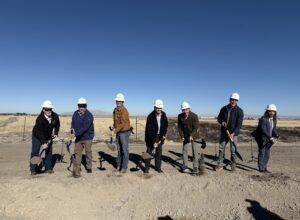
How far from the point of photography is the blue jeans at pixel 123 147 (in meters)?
9.53

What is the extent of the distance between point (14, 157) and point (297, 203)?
9453 mm

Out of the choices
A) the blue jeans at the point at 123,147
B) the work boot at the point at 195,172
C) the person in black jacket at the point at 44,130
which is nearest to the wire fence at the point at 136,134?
the work boot at the point at 195,172

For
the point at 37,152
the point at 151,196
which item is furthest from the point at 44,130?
the point at 151,196

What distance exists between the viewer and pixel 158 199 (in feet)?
26.9

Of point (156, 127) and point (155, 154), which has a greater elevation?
point (156, 127)

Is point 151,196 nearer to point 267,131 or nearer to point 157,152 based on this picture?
point 157,152

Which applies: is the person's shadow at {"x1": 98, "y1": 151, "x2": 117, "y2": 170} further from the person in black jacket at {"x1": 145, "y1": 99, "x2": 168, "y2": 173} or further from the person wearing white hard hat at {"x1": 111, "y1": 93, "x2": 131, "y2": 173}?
the person in black jacket at {"x1": 145, "y1": 99, "x2": 168, "y2": 173}

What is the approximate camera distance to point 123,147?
31.6 feet

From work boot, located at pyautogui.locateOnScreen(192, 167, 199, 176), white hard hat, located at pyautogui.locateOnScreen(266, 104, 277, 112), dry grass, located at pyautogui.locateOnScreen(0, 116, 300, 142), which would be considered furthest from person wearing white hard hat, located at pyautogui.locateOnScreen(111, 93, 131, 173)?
dry grass, located at pyautogui.locateOnScreen(0, 116, 300, 142)

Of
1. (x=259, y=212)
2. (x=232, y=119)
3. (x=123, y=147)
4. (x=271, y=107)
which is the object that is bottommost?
(x=259, y=212)

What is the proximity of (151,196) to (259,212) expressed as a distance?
7.72 feet

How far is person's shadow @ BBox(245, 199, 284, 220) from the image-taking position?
24.1 feet

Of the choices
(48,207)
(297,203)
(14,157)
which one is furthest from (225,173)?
(14,157)

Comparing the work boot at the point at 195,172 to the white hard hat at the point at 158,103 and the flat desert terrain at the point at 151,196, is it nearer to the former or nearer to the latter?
the flat desert terrain at the point at 151,196
